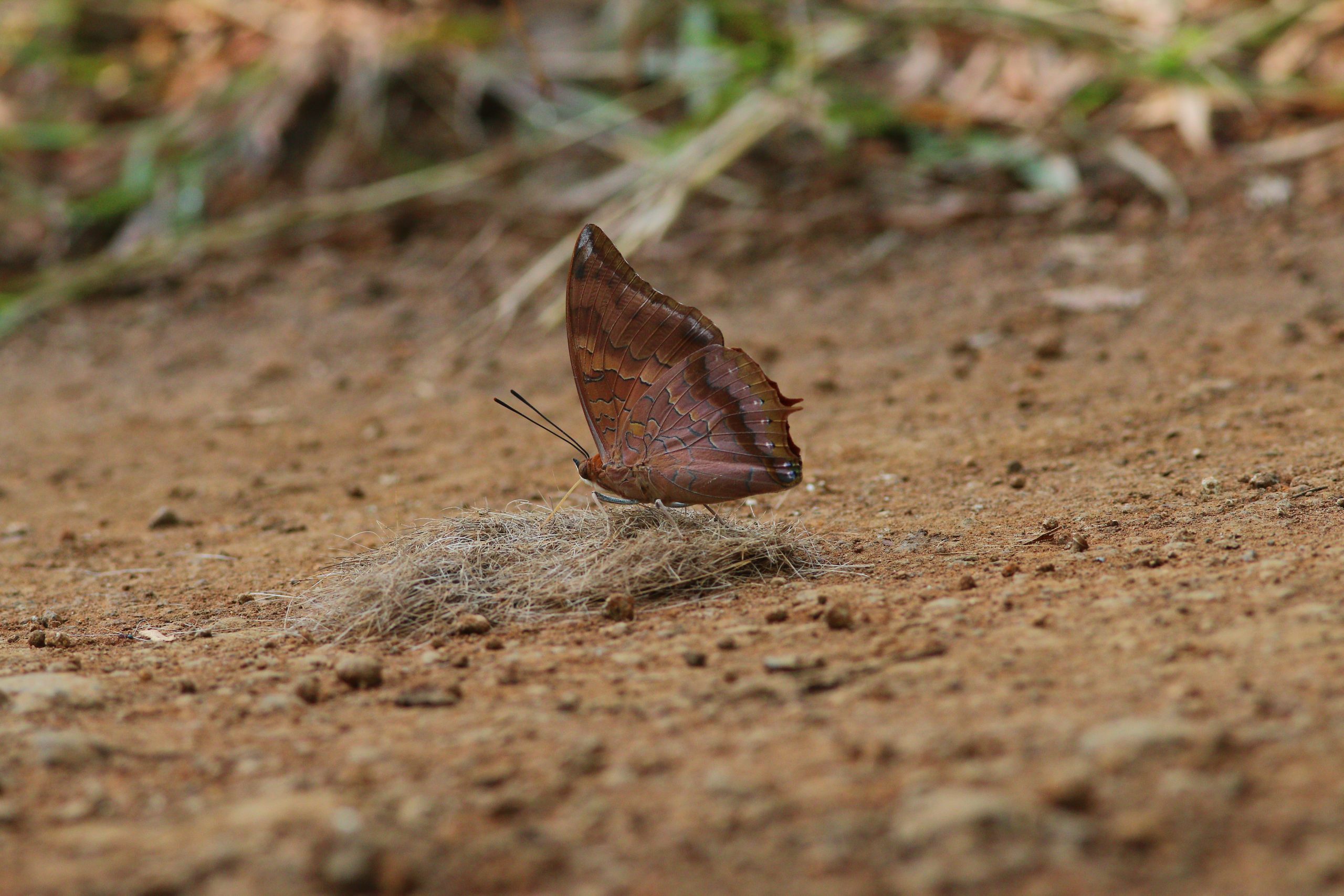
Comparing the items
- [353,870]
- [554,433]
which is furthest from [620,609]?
[554,433]

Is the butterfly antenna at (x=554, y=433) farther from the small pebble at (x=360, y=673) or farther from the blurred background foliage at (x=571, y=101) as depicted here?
the blurred background foliage at (x=571, y=101)

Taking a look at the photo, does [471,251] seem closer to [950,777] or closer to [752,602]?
[752,602]

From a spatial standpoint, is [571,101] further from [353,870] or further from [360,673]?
[353,870]

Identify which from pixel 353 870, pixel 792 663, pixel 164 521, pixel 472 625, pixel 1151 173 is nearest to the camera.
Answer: pixel 353 870

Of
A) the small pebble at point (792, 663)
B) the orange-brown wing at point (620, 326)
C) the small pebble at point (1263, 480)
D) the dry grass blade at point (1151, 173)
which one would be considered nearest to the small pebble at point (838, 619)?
the small pebble at point (792, 663)

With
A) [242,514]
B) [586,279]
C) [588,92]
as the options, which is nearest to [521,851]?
[586,279]

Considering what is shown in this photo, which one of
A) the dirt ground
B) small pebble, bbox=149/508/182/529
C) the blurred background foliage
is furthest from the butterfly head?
the blurred background foliage
